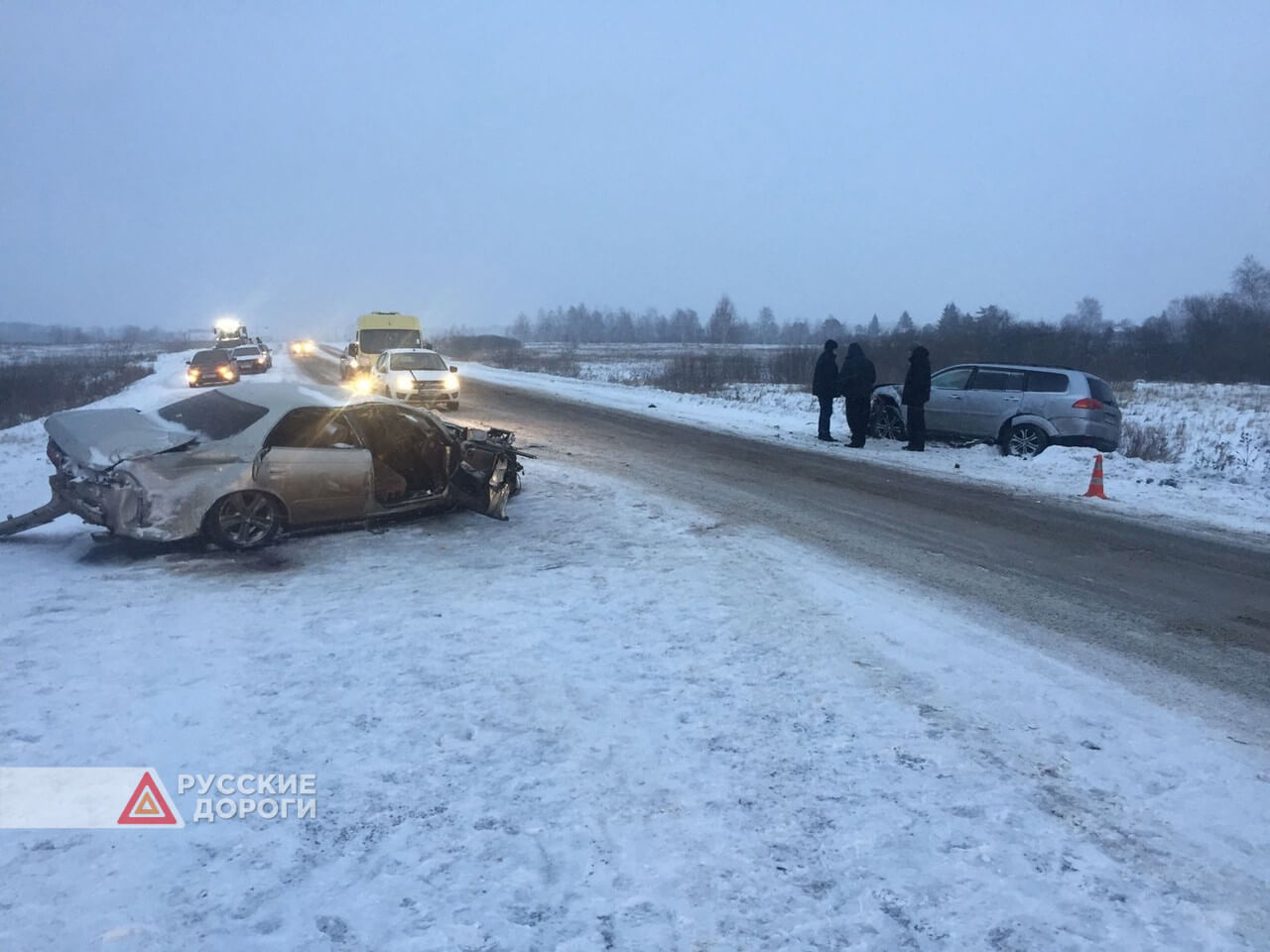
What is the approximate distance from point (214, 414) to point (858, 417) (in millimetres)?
11044

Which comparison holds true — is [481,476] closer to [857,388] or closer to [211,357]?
[857,388]

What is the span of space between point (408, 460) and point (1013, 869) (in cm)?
708

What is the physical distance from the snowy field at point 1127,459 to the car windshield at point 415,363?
5218mm

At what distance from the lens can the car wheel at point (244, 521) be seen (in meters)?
6.90

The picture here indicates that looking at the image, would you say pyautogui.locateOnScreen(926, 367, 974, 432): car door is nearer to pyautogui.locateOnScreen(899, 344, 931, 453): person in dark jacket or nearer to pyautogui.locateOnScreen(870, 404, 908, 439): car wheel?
pyautogui.locateOnScreen(899, 344, 931, 453): person in dark jacket

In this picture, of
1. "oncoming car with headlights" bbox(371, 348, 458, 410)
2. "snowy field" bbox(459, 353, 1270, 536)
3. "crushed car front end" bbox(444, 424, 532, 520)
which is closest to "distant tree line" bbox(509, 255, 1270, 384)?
"snowy field" bbox(459, 353, 1270, 536)

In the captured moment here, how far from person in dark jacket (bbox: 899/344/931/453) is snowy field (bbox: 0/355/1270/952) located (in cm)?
856

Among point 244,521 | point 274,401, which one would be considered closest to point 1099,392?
point 274,401

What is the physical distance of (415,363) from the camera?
786 inches

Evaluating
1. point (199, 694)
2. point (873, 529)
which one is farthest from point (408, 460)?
point (873, 529)

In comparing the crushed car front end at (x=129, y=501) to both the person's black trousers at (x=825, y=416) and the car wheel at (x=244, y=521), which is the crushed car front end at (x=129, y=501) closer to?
the car wheel at (x=244, y=521)

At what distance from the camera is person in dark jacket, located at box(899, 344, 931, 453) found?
45.7 ft

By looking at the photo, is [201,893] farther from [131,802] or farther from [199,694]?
[199,694]

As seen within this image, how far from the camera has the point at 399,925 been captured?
2707 millimetres
